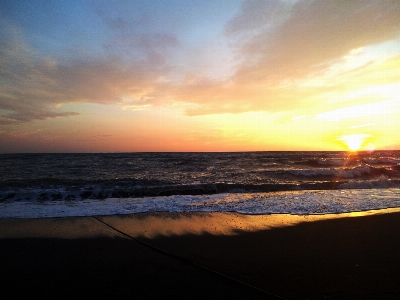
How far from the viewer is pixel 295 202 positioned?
11.1 meters

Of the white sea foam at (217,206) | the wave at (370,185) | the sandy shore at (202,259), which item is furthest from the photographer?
the wave at (370,185)

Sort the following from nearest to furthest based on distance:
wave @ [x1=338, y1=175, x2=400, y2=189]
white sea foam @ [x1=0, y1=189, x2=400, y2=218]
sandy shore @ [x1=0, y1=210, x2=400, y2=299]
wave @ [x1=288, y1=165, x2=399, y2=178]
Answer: sandy shore @ [x1=0, y1=210, x2=400, y2=299] < white sea foam @ [x1=0, y1=189, x2=400, y2=218] < wave @ [x1=338, y1=175, x2=400, y2=189] < wave @ [x1=288, y1=165, x2=399, y2=178]

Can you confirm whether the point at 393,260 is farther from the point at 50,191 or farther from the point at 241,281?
the point at 50,191

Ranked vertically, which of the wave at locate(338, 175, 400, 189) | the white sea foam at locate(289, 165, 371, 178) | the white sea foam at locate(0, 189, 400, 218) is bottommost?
the white sea foam at locate(0, 189, 400, 218)

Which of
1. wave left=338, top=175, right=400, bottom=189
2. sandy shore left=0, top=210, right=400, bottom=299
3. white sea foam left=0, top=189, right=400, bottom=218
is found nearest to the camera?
sandy shore left=0, top=210, right=400, bottom=299

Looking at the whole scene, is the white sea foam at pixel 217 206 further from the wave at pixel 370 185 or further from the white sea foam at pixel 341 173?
the white sea foam at pixel 341 173

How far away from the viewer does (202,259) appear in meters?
4.98

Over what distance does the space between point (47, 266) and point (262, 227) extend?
18.4ft

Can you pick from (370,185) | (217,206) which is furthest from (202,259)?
(370,185)

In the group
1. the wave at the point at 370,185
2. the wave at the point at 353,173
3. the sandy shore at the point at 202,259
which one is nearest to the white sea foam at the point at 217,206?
the sandy shore at the point at 202,259

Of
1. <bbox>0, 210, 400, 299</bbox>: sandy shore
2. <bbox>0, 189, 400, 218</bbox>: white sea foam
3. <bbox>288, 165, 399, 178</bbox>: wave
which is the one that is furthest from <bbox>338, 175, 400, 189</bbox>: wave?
<bbox>0, 210, 400, 299</bbox>: sandy shore

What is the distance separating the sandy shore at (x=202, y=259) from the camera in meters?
3.82

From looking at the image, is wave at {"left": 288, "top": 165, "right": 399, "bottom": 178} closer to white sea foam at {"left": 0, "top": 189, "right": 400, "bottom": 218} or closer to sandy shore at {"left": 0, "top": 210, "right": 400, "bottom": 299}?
white sea foam at {"left": 0, "top": 189, "right": 400, "bottom": 218}

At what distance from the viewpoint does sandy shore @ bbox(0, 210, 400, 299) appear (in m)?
3.82
